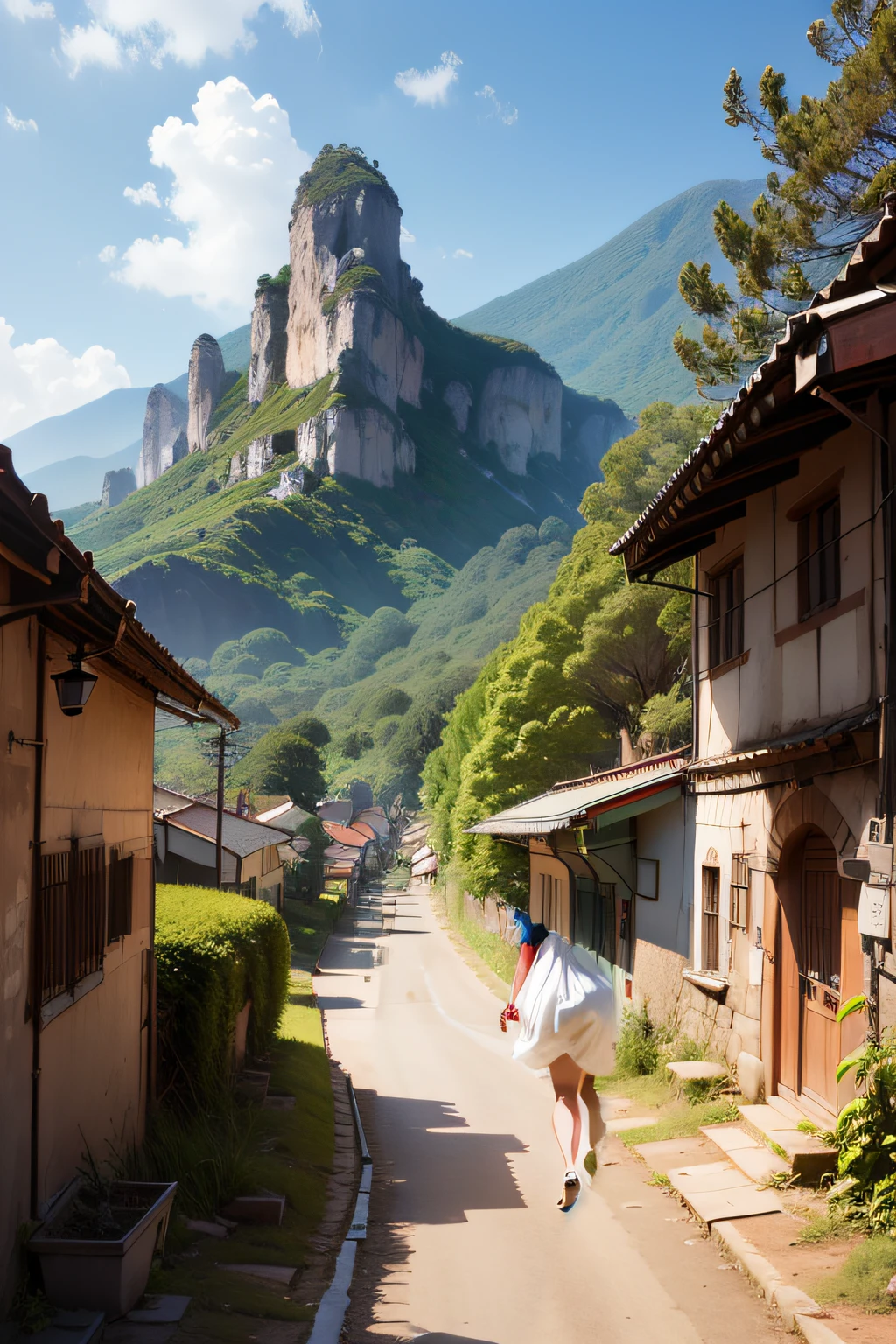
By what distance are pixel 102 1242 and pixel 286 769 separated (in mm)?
69871

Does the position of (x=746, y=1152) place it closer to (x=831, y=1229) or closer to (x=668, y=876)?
(x=831, y=1229)

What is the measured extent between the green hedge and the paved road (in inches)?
88.4

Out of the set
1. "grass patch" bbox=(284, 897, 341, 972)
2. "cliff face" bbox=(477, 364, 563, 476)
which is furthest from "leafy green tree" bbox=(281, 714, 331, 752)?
"cliff face" bbox=(477, 364, 563, 476)

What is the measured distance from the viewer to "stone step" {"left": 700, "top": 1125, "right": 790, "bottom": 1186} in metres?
8.41

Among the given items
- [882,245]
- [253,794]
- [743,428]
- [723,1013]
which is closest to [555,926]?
[723,1013]

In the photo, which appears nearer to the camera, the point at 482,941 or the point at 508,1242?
the point at 508,1242

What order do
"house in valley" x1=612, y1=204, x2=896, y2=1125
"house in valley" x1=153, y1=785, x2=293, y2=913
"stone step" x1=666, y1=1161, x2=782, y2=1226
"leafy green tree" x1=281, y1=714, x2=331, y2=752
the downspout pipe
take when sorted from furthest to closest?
"leafy green tree" x1=281, y1=714, x2=331, y2=752 < "house in valley" x1=153, y1=785, x2=293, y2=913 < "stone step" x1=666, y1=1161, x2=782, y2=1226 < "house in valley" x1=612, y1=204, x2=896, y2=1125 < the downspout pipe

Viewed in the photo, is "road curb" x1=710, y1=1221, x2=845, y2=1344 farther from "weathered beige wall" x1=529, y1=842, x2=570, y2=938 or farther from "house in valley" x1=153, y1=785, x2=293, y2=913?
"house in valley" x1=153, y1=785, x2=293, y2=913

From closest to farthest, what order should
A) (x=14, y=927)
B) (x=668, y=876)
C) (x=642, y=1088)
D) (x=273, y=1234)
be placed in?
(x=14, y=927)
(x=273, y=1234)
(x=642, y=1088)
(x=668, y=876)

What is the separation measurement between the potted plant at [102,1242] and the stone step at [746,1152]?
→ 14.4 ft

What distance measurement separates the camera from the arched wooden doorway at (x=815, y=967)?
814 cm

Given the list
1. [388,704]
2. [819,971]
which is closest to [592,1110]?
[819,971]

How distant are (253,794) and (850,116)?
208ft

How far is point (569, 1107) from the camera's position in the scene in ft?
18.9
